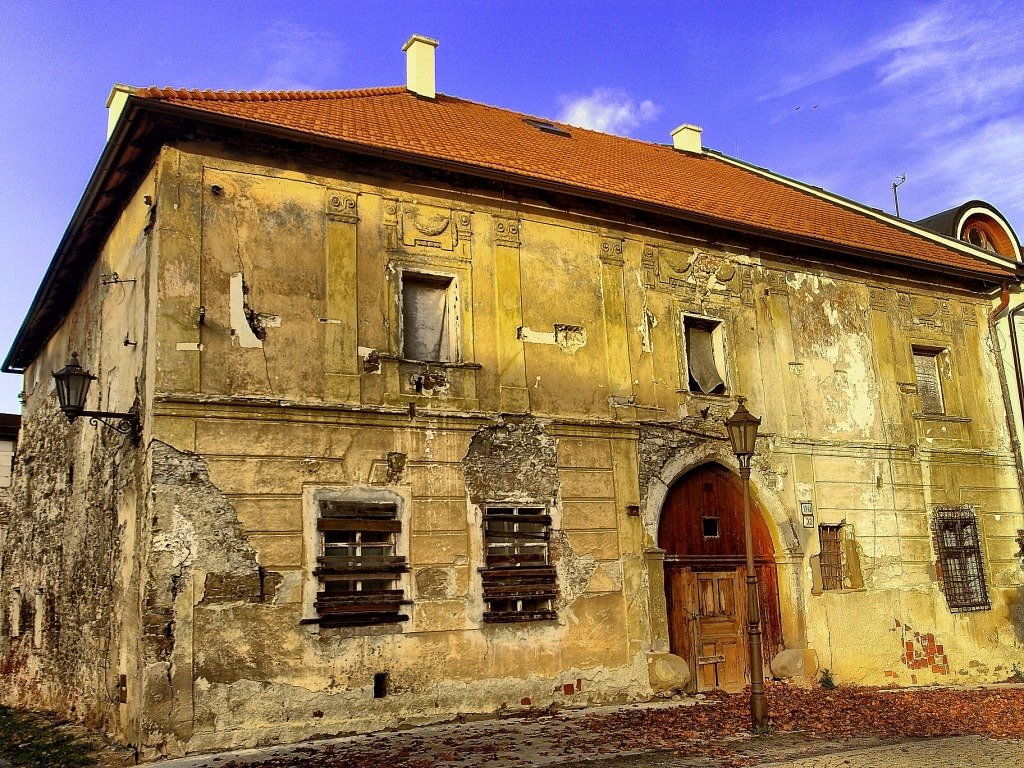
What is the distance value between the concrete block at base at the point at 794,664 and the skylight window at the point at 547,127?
9.40 meters

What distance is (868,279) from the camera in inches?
621

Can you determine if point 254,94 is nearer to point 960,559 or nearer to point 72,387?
point 72,387

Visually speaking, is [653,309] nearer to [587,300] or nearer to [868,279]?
[587,300]

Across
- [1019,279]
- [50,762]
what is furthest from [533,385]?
[1019,279]

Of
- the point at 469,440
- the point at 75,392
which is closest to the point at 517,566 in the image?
the point at 469,440

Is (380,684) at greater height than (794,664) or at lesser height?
greater

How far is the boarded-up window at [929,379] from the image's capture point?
52.9 ft

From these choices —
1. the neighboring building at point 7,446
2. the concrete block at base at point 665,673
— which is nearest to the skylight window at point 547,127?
the concrete block at base at point 665,673

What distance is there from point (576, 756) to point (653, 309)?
21.9ft

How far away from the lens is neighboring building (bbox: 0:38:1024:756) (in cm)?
981

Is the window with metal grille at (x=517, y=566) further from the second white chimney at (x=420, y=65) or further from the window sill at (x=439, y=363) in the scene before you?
the second white chimney at (x=420, y=65)

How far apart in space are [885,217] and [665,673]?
10.7 m

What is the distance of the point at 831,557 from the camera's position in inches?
560

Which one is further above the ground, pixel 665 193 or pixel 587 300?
pixel 665 193
